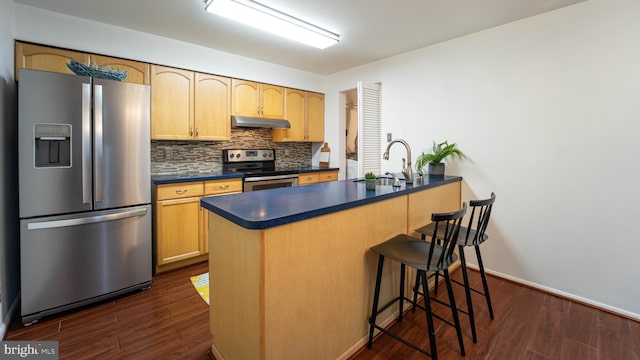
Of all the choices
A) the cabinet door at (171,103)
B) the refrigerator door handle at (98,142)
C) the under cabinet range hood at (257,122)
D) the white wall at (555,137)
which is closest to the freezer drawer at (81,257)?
the refrigerator door handle at (98,142)

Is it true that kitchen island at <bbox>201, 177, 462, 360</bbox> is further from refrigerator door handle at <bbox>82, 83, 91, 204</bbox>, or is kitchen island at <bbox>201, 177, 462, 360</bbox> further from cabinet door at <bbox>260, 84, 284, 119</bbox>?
cabinet door at <bbox>260, 84, 284, 119</bbox>

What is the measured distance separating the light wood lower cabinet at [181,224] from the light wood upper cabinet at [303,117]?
145 centimetres

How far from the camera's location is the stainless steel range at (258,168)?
3544 mm

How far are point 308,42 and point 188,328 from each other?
2.85m

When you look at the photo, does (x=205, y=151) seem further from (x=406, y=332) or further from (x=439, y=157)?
(x=406, y=332)

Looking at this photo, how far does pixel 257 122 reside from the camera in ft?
12.4

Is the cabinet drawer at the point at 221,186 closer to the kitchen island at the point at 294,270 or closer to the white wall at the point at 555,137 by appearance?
the kitchen island at the point at 294,270

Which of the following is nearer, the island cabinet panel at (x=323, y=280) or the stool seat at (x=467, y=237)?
the island cabinet panel at (x=323, y=280)

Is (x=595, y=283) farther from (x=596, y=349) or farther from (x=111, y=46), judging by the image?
(x=111, y=46)

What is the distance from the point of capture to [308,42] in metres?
3.04

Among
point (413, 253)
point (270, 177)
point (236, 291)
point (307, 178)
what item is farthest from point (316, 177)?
point (236, 291)

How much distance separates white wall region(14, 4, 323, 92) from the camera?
8.09 ft

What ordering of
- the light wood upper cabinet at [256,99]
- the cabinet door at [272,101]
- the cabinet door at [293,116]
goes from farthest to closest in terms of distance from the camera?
the cabinet door at [293,116] < the cabinet door at [272,101] < the light wood upper cabinet at [256,99]

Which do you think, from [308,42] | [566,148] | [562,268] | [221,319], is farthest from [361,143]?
[221,319]
